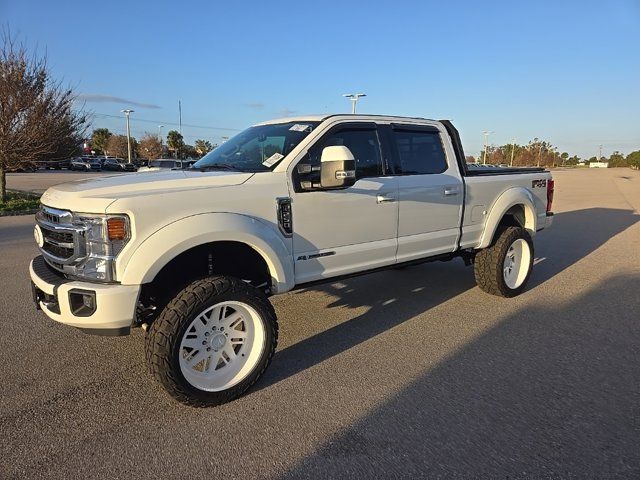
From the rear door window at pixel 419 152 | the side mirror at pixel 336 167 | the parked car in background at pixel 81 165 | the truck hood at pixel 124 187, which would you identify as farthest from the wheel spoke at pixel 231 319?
the parked car in background at pixel 81 165

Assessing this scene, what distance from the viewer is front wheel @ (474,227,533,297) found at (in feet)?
18.5

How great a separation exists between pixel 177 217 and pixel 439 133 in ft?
10.9

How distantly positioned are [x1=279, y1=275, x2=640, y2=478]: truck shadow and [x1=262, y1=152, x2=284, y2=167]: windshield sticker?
170cm

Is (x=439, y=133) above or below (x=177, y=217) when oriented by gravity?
above

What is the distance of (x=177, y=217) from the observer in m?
3.12

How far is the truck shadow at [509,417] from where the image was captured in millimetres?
2646

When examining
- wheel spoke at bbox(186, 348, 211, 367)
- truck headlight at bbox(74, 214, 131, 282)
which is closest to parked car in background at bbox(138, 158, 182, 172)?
truck headlight at bbox(74, 214, 131, 282)

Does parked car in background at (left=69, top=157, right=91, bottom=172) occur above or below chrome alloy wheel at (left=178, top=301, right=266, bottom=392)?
above

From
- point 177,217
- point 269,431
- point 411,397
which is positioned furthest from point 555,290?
point 177,217

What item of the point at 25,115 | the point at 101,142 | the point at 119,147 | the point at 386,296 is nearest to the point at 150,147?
the point at 119,147

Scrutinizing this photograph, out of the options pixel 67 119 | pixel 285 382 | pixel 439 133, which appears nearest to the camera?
pixel 285 382

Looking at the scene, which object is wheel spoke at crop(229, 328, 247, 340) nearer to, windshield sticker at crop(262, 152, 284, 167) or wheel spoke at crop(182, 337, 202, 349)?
wheel spoke at crop(182, 337, 202, 349)

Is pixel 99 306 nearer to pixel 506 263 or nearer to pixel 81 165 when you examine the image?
pixel 506 263

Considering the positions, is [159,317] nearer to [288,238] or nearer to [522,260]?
[288,238]
